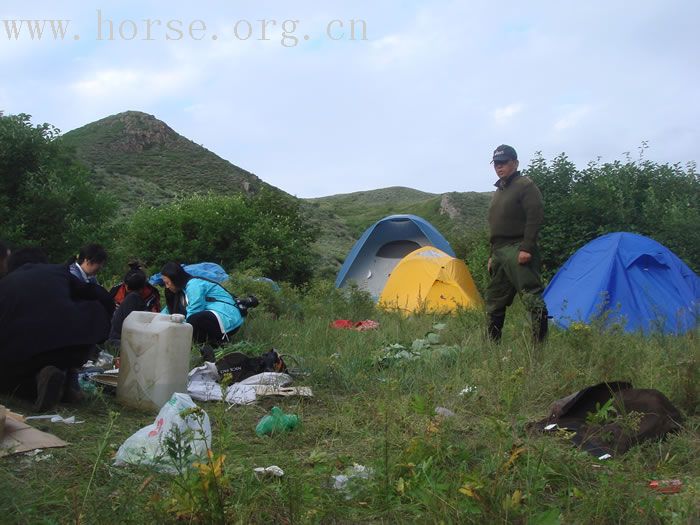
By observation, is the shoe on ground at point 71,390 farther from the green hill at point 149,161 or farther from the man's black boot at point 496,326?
the green hill at point 149,161


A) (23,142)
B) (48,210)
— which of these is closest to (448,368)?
(48,210)

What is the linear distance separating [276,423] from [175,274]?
9.48 feet

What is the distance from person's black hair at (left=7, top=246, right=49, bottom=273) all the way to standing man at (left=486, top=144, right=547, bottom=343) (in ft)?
11.5

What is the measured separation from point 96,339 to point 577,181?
32.5 feet

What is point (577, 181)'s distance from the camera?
12.4 meters

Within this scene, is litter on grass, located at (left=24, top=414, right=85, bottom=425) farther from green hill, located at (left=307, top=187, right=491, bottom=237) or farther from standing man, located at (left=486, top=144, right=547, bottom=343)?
green hill, located at (left=307, top=187, right=491, bottom=237)

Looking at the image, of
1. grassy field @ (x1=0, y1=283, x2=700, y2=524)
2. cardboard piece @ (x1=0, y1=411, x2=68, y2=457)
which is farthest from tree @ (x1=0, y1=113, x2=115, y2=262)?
cardboard piece @ (x1=0, y1=411, x2=68, y2=457)

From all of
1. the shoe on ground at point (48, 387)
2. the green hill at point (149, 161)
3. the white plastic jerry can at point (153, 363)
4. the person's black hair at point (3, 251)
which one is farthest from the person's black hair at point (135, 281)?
the green hill at point (149, 161)

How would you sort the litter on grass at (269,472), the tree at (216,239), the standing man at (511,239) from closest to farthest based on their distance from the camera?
the litter on grass at (269,472)
the standing man at (511,239)
the tree at (216,239)

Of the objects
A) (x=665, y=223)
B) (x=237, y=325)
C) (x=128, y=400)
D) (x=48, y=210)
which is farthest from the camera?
(x=665, y=223)

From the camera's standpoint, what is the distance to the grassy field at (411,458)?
2.34 m

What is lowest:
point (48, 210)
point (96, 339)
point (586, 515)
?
point (586, 515)

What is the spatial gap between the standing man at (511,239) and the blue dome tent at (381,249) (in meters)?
8.40

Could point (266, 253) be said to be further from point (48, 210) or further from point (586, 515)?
point (586, 515)
